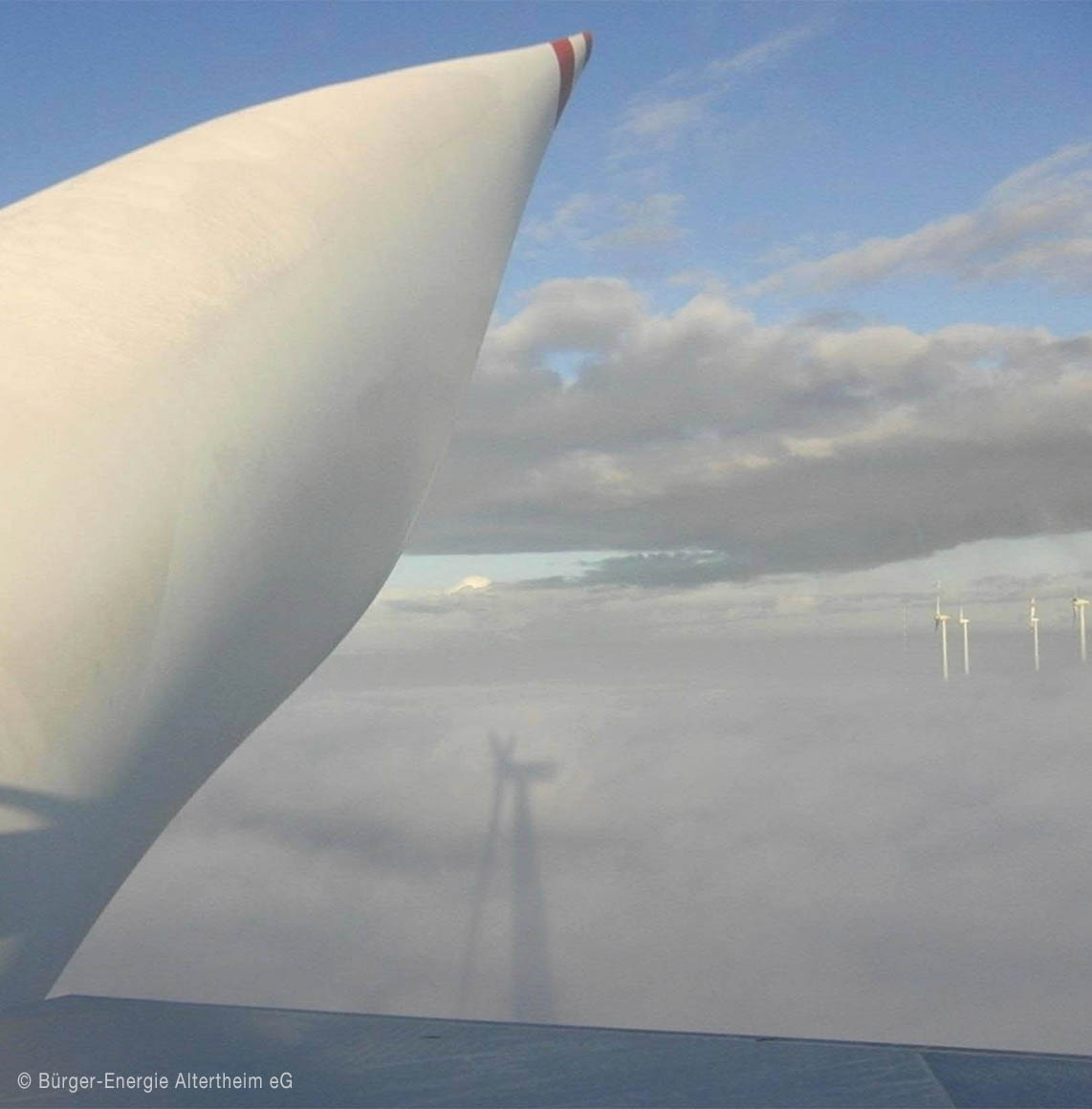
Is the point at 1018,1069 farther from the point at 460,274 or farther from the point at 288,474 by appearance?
the point at 460,274

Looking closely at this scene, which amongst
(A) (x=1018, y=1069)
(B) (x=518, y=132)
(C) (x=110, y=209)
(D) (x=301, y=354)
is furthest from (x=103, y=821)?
(B) (x=518, y=132)
